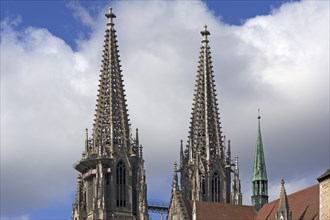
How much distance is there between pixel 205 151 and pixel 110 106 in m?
11.1

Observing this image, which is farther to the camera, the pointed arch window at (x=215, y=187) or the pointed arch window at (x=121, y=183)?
the pointed arch window at (x=121, y=183)

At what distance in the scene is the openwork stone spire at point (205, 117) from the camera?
363 ft

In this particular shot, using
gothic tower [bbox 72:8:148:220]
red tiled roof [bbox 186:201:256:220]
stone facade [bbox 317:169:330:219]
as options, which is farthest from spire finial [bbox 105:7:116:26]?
stone facade [bbox 317:169:330:219]

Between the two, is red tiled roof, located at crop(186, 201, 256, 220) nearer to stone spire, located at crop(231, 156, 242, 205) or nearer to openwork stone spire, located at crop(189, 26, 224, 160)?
stone spire, located at crop(231, 156, 242, 205)

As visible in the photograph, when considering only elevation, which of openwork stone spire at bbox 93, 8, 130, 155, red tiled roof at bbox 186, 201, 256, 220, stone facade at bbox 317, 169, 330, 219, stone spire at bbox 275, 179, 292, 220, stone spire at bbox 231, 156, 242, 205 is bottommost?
stone facade at bbox 317, 169, 330, 219

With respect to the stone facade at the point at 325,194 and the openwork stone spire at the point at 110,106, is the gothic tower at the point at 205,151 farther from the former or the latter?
the stone facade at the point at 325,194

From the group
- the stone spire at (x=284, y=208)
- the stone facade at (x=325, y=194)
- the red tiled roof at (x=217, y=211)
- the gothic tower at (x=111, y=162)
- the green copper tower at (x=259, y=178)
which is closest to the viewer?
the stone facade at (x=325, y=194)

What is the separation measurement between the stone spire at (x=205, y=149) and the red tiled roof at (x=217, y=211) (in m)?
12.9

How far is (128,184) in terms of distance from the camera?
367 feet

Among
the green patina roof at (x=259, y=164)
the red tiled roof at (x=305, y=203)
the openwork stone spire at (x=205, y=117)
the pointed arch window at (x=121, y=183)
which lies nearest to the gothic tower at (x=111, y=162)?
the pointed arch window at (x=121, y=183)

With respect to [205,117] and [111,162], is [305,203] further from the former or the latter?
[111,162]

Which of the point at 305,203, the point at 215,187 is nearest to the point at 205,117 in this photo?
the point at 215,187

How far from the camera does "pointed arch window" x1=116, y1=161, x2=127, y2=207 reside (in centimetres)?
11125

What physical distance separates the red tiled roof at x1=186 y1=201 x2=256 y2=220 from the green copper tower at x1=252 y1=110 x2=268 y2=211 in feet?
42.1
